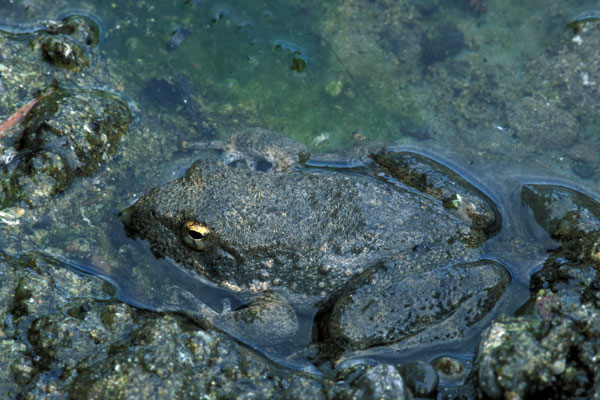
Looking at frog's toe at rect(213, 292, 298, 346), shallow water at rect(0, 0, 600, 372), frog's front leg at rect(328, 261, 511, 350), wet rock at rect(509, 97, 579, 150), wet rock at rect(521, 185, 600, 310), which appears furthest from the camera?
wet rock at rect(509, 97, 579, 150)

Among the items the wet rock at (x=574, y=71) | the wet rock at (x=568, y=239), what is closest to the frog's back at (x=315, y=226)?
the wet rock at (x=568, y=239)

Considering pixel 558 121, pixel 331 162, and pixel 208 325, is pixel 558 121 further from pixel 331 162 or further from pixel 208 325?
pixel 208 325

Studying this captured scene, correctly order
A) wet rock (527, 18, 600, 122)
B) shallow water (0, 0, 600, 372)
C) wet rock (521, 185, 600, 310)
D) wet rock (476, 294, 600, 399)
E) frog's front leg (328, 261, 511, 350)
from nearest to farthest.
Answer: wet rock (476, 294, 600, 399) → frog's front leg (328, 261, 511, 350) → wet rock (521, 185, 600, 310) → shallow water (0, 0, 600, 372) → wet rock (527, 18, 600, 122)

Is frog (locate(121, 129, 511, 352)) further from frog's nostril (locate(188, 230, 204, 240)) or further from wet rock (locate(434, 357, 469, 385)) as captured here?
wet rock (locate(434, 357, 469, 385))

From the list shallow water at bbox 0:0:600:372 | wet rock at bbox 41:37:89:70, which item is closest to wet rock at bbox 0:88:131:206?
shallow water at bbox 0:0:600:372

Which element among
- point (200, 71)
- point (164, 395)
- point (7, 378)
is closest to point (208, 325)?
point (164, 395)
